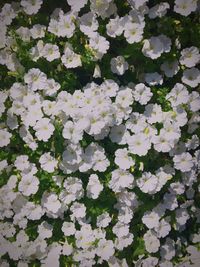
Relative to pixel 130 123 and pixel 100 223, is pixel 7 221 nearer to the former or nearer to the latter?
pixel 100 223

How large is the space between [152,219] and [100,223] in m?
0.44

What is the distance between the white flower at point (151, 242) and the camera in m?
2.82

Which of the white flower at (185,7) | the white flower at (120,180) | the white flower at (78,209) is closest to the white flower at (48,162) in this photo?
the white flower at (78,209)

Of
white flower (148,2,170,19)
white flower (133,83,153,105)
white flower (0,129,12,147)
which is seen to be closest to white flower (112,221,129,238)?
white flower (133,83,153,105)

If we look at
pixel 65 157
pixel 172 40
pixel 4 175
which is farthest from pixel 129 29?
pixel 4 175

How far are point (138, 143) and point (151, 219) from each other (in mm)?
662

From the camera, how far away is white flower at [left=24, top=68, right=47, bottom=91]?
275 cm

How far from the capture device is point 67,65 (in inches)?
108

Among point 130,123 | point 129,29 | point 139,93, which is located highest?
point 129,29

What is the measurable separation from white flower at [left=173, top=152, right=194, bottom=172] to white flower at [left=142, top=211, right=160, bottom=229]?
444mm

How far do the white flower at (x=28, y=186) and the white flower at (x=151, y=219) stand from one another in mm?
940

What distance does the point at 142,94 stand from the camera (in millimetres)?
2768

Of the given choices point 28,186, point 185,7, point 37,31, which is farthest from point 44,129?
point 185,7

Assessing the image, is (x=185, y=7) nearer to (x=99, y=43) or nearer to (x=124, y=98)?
(x=99, y=43)
